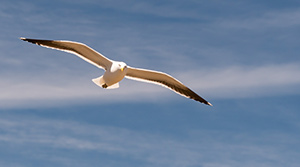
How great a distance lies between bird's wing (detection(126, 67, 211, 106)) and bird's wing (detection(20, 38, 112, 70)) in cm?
172

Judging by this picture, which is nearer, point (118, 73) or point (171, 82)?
point (118, 73)

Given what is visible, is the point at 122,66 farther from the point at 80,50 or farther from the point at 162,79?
the point at 162,79

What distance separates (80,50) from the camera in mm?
29859

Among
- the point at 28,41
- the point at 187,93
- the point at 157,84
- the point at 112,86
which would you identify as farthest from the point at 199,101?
the point at 28,41

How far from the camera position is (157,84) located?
3250 cm

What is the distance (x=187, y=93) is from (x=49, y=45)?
902cm

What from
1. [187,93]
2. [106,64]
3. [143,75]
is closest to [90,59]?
[106,64]

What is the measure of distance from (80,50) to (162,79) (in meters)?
5.48

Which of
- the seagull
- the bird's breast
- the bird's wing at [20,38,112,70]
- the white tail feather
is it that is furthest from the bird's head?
the white tail feather

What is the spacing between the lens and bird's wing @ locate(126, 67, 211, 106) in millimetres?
31547

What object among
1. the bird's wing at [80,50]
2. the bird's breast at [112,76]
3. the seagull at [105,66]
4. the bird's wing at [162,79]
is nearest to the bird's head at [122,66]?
the seagull at [105,66]

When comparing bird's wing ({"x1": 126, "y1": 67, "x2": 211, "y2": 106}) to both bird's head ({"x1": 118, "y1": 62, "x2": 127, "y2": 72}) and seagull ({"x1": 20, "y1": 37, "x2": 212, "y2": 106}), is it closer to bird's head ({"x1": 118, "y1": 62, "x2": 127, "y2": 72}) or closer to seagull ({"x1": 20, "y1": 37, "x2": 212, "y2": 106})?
seagull ({"x1": 20, "y1": 37, "x2": 212, "y2": 106})

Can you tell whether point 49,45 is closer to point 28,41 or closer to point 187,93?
point 28,41

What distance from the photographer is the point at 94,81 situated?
30375 millimetres
